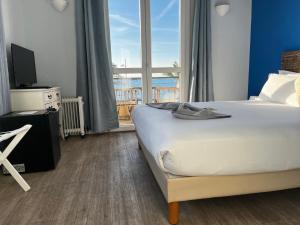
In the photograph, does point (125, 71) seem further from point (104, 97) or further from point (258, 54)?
point (258, 54)

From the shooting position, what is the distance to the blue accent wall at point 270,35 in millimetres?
2938

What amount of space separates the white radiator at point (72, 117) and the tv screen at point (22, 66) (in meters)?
0.58

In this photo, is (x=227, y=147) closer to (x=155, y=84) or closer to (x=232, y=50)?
(x=155, y=84)

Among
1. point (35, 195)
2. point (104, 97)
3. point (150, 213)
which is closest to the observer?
point (150, 213)

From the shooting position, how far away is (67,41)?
3434mm

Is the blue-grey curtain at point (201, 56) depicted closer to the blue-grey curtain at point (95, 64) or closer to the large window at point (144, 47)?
the large window at point (144, 47)

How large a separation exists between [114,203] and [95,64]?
228 centimetres

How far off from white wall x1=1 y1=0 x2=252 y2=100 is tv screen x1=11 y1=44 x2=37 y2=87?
0.98 ft

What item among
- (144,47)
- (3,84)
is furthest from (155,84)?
(3,84)

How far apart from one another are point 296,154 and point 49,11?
3.58 meters

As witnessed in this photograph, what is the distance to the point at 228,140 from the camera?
4.40 feet

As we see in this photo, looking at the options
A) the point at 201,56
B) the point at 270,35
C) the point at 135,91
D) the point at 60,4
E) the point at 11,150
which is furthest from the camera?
the point at 135,91

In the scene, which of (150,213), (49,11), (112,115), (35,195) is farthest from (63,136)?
(150,213)

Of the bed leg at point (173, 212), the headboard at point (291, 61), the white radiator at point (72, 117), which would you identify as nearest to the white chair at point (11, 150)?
the bed leg at point (173, 212)
